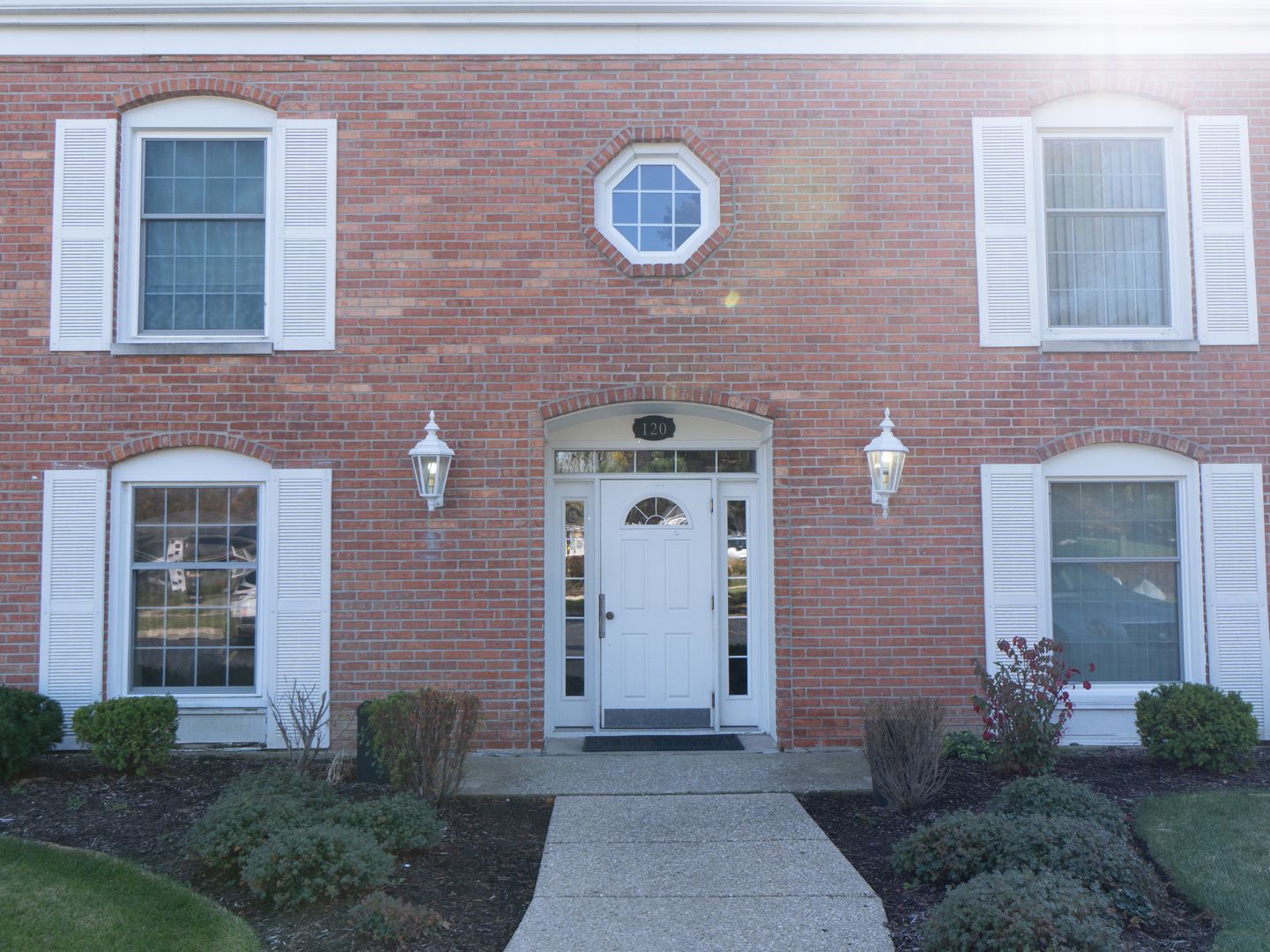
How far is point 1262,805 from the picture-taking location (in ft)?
17.9

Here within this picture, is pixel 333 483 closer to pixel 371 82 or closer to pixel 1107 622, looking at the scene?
pixel 371 82

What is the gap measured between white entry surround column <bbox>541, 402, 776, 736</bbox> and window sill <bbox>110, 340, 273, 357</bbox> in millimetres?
2508

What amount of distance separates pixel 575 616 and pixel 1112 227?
5.80m

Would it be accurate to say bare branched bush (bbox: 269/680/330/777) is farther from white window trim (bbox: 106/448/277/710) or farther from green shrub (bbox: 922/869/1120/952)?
green shrub (bbox: 922/869/1120/952)

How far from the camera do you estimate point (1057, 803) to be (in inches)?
190

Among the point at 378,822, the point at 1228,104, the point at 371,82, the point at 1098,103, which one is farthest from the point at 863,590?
the point at 371,82

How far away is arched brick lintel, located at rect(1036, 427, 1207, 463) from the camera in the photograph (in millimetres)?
7070

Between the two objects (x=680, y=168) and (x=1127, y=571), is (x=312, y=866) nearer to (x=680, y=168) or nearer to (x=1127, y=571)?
(x=680, y=168)

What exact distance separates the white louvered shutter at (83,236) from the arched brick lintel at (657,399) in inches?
147

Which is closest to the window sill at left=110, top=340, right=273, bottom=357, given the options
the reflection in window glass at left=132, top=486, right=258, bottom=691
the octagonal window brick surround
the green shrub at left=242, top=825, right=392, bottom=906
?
the reflection in window glass at left=132, top=486, right=258, bottom=691

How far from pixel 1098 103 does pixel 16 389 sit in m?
9.36

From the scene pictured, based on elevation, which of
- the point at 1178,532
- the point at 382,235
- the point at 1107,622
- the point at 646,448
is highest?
the point at 382,235

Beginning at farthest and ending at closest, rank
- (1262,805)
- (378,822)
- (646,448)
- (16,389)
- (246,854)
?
(646,448) < (16,389) < (1262,805) < (378,822) < (246,854)

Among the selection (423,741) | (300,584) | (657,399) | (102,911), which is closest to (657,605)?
(657,399)
